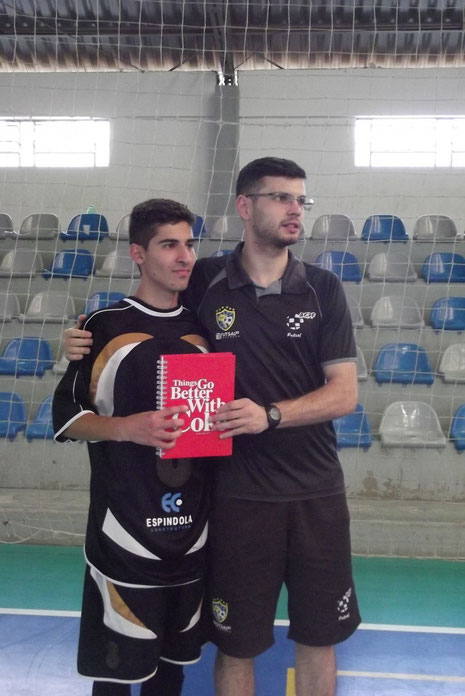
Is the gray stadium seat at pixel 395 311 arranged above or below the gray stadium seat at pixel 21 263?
below

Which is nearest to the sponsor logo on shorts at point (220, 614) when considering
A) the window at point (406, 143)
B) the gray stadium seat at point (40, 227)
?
the gray stadium seat at point (40, 227)

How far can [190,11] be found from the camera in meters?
9.44

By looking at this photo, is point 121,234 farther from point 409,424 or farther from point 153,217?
point 153,217

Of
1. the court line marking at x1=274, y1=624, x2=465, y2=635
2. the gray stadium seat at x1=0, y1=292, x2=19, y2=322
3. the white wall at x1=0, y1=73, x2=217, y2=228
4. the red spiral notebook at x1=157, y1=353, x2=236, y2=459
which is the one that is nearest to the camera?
the red spiral notebook at x1=157, y1=353, x2=236, y2=459

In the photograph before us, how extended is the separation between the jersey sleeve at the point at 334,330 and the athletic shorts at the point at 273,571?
430 mm

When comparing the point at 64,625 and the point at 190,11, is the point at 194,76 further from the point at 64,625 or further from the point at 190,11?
the point at 64,625

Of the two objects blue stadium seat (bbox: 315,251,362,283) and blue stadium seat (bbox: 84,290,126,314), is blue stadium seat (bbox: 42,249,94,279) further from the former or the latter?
blue stadium seat (bbox: 315,251,362,283)

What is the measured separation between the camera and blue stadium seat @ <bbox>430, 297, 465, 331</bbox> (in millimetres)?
6094

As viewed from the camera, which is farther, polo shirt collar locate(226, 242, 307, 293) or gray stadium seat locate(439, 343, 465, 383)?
gray stadium seat locate(439, 343, 465, 383)

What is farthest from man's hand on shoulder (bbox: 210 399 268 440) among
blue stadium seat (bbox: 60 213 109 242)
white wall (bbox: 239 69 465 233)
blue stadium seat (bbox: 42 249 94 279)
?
white wall (bbox: 239 69 465 233)

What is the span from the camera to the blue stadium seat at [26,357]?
569 centimetres

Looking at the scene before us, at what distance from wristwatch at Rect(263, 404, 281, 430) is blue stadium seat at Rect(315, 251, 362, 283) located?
185 inches

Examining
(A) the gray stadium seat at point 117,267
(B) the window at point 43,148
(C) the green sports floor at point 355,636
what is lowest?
(C) the green sports floor at point 355,636

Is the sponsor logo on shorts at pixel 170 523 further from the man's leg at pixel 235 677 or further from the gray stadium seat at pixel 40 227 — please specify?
the gray stadium seat at pixel 40 227
